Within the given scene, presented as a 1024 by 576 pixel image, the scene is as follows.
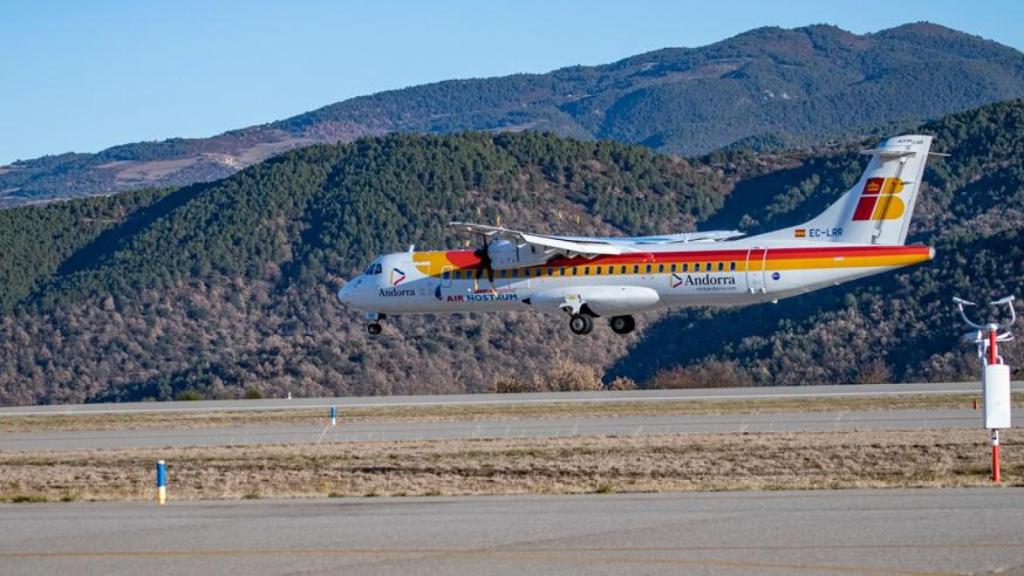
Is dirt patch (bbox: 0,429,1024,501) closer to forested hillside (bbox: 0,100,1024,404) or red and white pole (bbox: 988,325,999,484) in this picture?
red and white pole (bbox: 988,325,999,484)

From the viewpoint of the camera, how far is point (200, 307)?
92.6m

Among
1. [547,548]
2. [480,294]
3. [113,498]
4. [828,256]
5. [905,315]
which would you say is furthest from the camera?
[905,315]

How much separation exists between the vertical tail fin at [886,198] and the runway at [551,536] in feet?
82.1

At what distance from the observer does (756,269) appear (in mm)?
45062

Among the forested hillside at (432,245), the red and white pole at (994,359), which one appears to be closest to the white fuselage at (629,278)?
the forested hillside at (432,245)

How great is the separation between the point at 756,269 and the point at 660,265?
3.27 meters

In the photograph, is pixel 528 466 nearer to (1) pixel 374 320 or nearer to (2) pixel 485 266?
(2) pixel 485 266

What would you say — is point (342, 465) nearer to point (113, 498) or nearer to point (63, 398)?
point (113, 498)

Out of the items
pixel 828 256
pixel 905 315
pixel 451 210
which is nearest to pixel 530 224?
pixel 451 210

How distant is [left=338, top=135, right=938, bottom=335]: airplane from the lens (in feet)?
146

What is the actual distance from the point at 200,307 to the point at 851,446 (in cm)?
6844

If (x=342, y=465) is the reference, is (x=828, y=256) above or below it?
above

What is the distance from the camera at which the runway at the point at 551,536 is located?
1516 centimetres

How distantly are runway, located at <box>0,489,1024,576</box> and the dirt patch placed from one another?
2409mm
